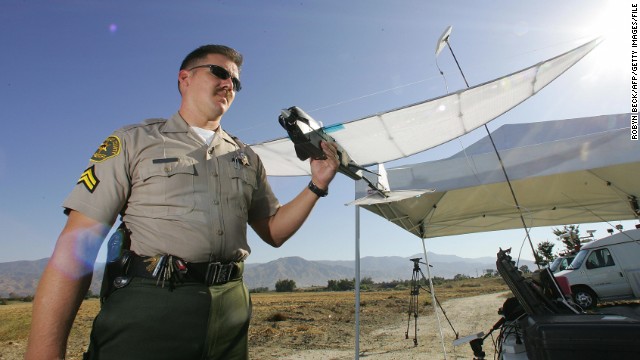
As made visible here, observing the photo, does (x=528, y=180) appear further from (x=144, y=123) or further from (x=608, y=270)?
(x=608, y=270)

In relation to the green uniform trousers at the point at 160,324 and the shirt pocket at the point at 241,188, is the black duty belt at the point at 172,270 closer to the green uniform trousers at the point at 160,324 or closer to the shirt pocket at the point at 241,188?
the green uniform trousers at the point at 160,324

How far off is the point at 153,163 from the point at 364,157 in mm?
4091

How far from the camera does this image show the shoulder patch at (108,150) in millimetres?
1315

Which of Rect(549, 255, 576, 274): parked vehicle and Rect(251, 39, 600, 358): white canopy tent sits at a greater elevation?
Rect(251, 39, 600, 358): white canopy tent

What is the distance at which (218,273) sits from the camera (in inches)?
52.7

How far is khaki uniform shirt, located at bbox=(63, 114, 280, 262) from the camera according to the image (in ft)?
4.16

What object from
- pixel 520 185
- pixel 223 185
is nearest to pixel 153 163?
pixel 223 185

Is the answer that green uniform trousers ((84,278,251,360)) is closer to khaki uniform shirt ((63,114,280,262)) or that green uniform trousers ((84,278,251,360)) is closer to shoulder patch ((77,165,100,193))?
khaki uniform shirt ((63,114,280,262))

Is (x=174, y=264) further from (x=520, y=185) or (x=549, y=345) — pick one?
(x=520, y=185)

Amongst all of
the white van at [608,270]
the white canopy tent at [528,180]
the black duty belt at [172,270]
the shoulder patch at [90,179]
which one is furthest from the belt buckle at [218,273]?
the white van at [608,270]

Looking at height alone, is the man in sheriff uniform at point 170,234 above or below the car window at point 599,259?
below

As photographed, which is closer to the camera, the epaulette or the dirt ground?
the epaulette

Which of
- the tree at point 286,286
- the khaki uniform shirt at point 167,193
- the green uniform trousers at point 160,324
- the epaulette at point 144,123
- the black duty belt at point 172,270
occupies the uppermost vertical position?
the tree at point 286,286

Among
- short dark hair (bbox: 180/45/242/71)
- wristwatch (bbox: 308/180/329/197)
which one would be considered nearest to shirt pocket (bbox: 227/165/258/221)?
wristwatch (bbox: 308/180/329/197)
